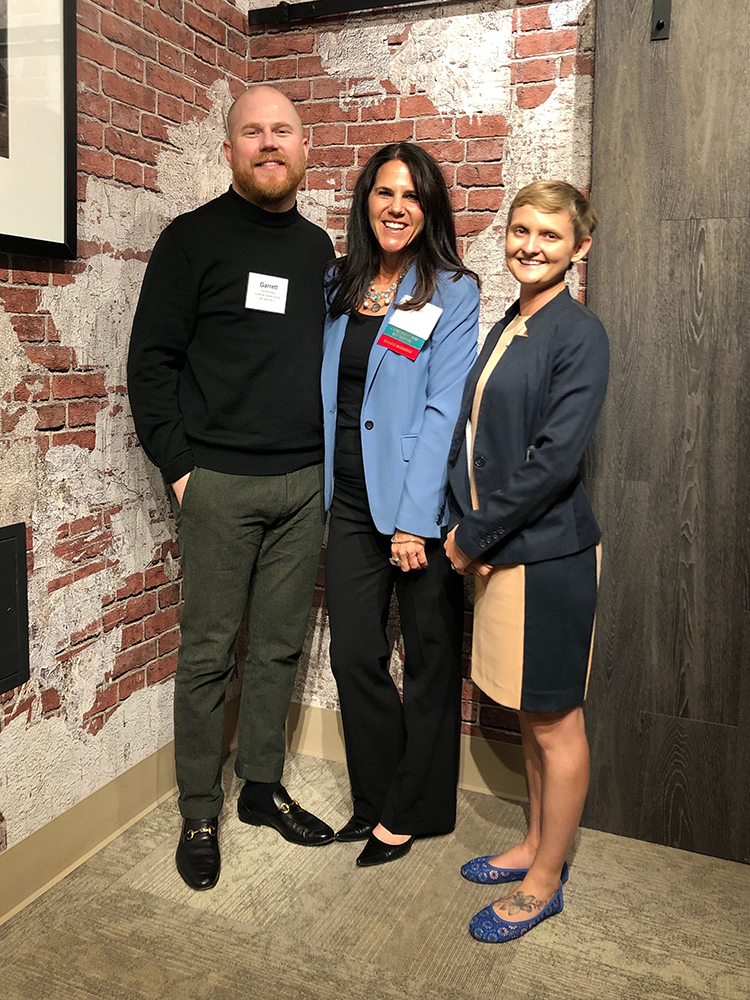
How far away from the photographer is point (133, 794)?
273 centimetres

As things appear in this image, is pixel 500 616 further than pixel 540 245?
Yes

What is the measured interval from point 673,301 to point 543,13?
39.2 inches

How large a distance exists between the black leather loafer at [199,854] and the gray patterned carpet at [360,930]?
0.04 meters

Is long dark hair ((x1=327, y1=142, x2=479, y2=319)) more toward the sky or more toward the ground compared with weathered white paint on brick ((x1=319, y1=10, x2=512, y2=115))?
more toward the ground

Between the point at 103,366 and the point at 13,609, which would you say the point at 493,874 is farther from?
the point at 103,366

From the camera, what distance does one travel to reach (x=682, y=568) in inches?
99.7

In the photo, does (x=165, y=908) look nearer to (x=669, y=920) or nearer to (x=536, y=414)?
(x=669, y=920)

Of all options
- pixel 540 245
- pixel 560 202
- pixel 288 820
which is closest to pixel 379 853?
pixel 288 820

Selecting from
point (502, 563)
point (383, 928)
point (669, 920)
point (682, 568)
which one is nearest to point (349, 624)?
point (502, 563)

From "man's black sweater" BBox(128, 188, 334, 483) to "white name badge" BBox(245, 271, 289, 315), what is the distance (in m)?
0.02

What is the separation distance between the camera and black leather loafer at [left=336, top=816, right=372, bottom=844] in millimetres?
2674

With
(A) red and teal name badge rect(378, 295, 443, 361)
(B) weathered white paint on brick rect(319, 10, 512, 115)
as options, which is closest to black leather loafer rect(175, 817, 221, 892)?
(A) red and teal name badge rect(378, 295, 443, 361)

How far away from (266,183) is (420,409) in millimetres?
776

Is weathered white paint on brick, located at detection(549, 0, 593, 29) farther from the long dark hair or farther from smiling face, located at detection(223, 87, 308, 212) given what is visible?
smiling face, located at detection(223, 87, 308, 212)
